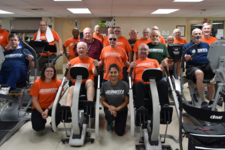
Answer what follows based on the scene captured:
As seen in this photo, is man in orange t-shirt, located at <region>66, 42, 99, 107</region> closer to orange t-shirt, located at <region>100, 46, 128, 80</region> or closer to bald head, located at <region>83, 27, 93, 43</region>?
orange t-shirt, located at <region>100, 46, 128, 80</region>

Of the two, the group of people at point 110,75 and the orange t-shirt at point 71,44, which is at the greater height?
the orange t-shirt at point 71,44

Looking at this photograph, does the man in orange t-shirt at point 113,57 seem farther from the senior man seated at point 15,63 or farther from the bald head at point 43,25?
the bald head at point 43,25

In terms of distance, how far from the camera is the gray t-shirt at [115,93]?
9.30 ft

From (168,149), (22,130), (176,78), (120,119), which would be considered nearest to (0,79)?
(22,130)

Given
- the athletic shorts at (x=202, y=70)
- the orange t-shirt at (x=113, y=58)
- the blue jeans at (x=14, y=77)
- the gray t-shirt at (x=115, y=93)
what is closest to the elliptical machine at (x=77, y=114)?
the gray t-shirt at (x=115, y=93)

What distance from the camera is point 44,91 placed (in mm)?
2910

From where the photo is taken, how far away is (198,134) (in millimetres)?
1798

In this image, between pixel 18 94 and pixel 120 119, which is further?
pixel 18 94

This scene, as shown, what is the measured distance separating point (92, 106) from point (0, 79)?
1859 mm

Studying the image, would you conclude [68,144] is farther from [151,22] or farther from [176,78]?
[151,22]

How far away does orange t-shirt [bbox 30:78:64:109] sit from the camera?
2883mm

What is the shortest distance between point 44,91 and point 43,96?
8cm

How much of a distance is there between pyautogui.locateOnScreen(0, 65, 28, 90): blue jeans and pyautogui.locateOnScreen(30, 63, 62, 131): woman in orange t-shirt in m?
0.61

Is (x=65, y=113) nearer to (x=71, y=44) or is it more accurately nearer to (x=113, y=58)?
(x=113, y=58)
